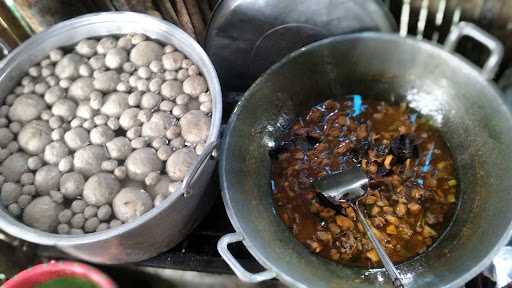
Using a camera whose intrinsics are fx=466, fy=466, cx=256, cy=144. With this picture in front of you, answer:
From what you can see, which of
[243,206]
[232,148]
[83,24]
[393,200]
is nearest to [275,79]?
[232,148]

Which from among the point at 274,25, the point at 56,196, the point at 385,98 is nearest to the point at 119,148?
the point at 56,196

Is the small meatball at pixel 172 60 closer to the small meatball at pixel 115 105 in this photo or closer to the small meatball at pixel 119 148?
the small meatball at pixel 115 105

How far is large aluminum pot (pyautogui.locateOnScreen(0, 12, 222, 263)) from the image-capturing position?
159 cm

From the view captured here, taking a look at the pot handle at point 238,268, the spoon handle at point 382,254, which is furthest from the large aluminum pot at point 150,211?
the spoon handle at point 382,254

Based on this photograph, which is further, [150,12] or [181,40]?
[150,12]

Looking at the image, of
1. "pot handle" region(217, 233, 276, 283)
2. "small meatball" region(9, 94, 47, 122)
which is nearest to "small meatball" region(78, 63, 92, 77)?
"small meatball" region(9, 94, 47, 122)

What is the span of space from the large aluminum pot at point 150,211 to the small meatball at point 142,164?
0.69 ft

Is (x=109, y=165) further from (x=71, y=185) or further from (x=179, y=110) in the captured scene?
(x=179, y=110)

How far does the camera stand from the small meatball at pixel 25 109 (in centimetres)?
194

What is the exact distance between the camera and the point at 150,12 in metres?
2.26

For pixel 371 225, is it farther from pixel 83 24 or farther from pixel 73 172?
pixel 83 24

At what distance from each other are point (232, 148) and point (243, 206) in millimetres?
230

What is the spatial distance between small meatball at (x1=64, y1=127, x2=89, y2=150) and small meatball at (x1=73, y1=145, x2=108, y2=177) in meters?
0.04

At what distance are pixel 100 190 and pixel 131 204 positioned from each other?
15cm
